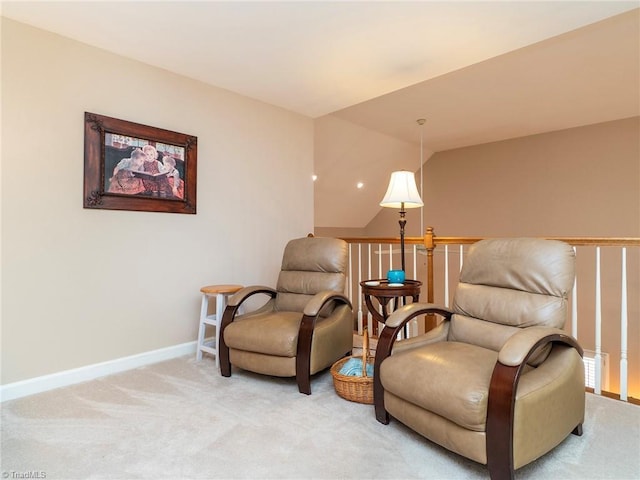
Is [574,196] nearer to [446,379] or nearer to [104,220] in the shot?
[446,379]

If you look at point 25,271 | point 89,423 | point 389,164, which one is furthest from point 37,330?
point 389,164

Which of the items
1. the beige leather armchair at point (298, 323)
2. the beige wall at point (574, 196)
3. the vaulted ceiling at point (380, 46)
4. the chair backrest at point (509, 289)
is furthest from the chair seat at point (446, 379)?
the beige wall at point (574, 196)

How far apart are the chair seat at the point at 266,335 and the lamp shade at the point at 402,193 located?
1.13 meters

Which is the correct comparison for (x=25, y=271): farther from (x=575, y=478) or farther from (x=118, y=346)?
(x=575, y=478)

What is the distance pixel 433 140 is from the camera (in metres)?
6.11

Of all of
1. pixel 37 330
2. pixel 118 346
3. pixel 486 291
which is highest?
pixel 486 291

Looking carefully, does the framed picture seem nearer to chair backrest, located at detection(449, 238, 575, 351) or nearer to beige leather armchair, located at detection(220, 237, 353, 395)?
beige leather armchair, located at detection(220, 237, 353, 395)

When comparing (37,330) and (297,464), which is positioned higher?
(37,330)

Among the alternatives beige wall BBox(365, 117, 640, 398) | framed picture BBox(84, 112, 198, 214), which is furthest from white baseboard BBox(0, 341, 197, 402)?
beige wall BBox(365, 117, 640, 398)

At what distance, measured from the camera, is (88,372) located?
9.02ft

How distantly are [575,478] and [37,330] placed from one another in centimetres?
314

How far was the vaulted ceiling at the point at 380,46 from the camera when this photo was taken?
7.64 feet

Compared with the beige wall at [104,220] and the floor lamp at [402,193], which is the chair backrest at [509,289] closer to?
the floor lamp at [402,193]

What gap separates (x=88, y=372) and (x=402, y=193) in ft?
8.70
